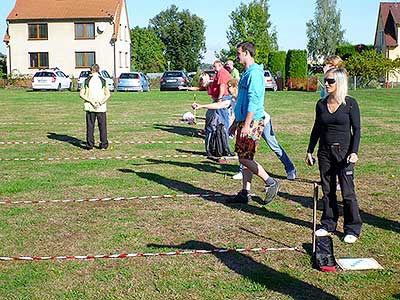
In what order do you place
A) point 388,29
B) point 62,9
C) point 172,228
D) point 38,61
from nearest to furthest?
point 172,228 → point 38,61 → point 62,9 → point 388,29

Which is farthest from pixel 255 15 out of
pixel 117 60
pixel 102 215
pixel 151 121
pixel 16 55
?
pixel 102 215

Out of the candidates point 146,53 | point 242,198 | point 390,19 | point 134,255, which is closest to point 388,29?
point 390,19

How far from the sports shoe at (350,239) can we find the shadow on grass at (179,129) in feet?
32.6

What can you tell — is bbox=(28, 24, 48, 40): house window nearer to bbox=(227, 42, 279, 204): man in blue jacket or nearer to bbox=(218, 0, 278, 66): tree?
bbox=(218, 0, 278, 66): tree

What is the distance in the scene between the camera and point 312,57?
350 feet

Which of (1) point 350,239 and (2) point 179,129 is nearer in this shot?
(1) point 350,239

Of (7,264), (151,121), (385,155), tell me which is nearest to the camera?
(7,264)

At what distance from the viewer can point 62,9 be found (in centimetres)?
6231

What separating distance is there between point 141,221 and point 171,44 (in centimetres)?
10637

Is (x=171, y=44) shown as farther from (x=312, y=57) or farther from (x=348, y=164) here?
A: (x=348, y=164)

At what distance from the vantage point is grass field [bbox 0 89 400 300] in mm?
5438

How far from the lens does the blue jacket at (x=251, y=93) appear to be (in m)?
7.78

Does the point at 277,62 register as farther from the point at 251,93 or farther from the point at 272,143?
the point at 251,93

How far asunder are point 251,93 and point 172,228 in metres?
1.95
